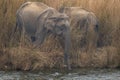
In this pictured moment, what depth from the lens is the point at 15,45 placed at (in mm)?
15352

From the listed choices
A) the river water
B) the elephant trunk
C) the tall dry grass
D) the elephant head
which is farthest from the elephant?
the river water

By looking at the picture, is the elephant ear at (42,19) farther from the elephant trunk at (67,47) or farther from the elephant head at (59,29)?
the elephant trunk at (67,47)

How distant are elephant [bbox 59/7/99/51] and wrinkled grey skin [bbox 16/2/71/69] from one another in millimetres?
369

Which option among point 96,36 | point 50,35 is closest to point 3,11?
point 50,35

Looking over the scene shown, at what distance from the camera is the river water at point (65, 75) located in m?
14.1

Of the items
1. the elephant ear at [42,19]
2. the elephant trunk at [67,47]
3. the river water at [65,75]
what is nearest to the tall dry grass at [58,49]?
the elephant trunk at [67,47]

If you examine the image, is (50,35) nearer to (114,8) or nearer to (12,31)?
(12,31)

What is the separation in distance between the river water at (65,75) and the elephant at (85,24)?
1166 mm

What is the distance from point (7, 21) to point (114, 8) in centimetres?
285

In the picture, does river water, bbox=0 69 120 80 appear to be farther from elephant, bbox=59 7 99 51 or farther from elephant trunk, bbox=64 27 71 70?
elephant, bbox=59 7 99 51

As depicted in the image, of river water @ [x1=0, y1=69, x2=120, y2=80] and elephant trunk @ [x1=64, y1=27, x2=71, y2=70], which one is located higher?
elephant trunk @ [x1=64, y1=27, x2=71, y2=70]

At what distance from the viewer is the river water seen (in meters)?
14.1

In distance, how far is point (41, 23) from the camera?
1612 cm

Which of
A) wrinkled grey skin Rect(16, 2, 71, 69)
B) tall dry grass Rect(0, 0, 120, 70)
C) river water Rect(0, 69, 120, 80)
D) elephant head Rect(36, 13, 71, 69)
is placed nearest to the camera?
river water Rect(0, 69, 120, 80)
